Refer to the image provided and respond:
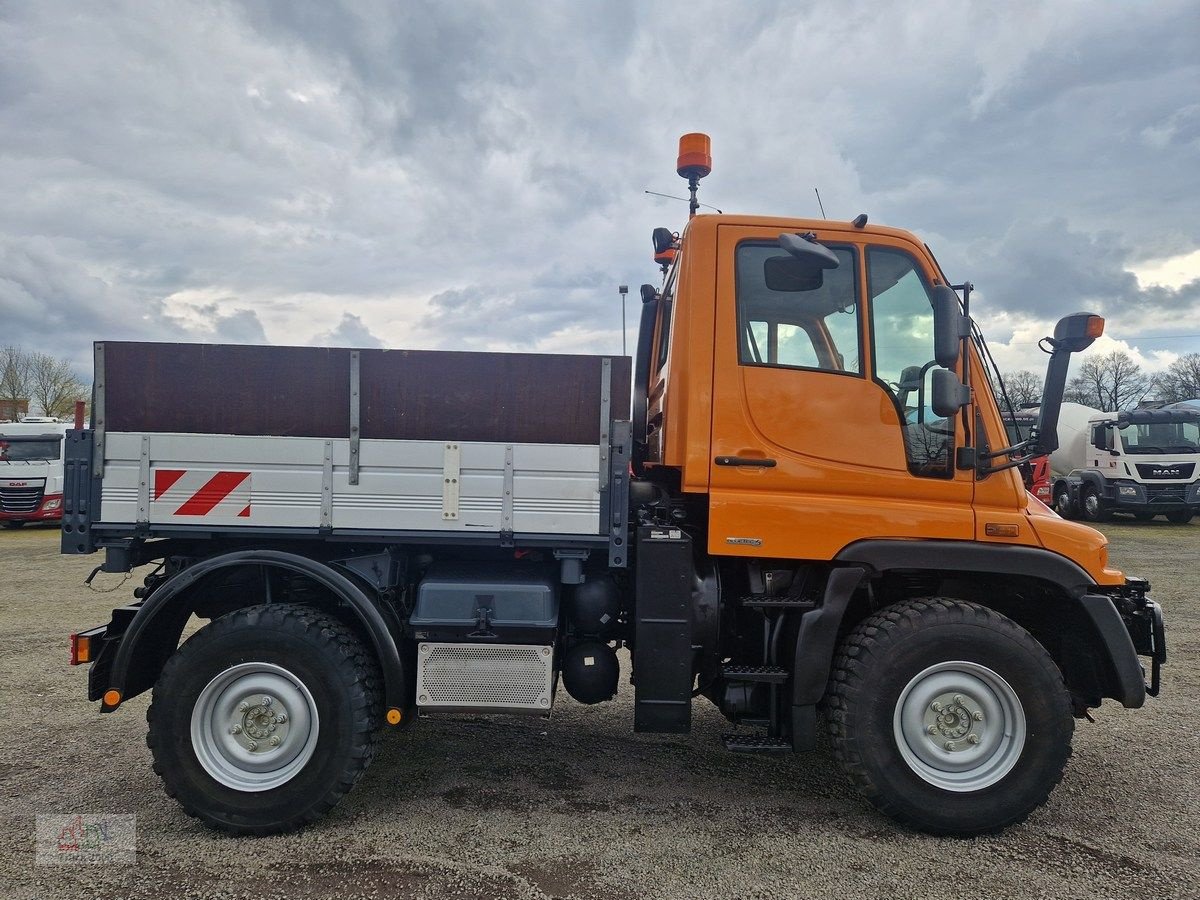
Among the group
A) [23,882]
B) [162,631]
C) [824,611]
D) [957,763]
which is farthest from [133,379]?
[957,763]

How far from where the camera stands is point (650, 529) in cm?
377

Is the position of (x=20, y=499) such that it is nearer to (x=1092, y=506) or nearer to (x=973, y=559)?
(x=973, y=559)

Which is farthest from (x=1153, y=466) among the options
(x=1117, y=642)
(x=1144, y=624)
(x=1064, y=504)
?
(x=1117, y=642)

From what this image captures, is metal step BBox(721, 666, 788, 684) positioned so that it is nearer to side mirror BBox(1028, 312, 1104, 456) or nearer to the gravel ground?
the gravel ground

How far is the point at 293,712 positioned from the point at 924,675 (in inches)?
117

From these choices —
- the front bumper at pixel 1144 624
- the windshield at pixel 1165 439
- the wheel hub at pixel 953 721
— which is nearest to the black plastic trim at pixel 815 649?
the wheel hub at pixel 953 721

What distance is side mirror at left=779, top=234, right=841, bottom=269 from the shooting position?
3570 mm

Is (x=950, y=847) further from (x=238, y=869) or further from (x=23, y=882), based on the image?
(x=23, y=882)

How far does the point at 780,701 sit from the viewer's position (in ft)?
12.3

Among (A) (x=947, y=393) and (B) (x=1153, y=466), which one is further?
(B) (x=1153, y=466)

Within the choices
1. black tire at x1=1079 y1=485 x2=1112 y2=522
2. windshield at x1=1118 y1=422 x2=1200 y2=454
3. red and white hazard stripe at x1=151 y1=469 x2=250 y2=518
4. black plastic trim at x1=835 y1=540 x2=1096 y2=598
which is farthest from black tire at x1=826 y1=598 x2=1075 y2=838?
black tire at x1=1079 y1=485 x2=1112 y2=522

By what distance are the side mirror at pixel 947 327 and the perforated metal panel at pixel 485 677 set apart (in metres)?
2.30

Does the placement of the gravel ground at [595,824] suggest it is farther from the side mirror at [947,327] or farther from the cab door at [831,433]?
the side mirror at [947,327]

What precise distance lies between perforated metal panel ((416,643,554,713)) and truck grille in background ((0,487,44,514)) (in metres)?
18.0
